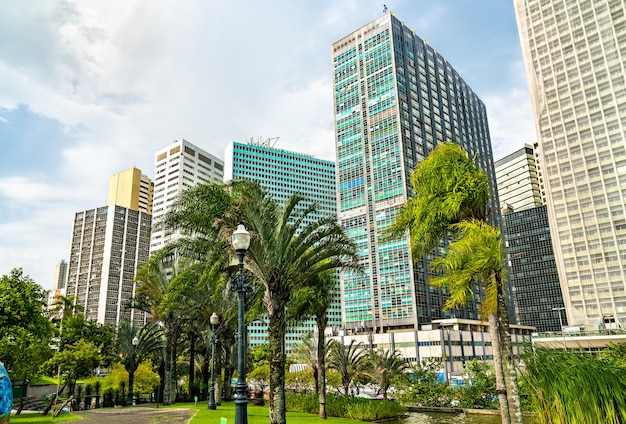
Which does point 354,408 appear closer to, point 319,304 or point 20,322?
point 319,304

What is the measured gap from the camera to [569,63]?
9288 centimetres

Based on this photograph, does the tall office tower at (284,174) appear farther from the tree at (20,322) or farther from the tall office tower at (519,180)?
the tree at (20,322)

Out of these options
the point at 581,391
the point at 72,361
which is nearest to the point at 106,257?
the point at 72,361

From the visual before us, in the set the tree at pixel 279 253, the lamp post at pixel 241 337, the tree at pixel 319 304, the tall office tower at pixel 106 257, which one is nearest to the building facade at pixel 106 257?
the tall office tower at pixel 106 257

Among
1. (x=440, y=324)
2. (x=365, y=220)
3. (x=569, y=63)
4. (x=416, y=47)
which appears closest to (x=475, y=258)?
(x=440, y=324)

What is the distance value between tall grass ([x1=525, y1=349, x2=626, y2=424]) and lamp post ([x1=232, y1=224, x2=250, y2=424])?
8.06 meters

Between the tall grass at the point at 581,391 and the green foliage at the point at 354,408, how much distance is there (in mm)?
15603

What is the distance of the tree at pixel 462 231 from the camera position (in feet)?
46.9

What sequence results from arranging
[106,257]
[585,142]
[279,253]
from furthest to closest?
[106,257] < [585,142] < [279,253]

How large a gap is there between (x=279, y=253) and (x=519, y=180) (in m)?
174

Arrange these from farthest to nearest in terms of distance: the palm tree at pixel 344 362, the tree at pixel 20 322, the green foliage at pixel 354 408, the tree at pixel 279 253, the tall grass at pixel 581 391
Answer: the palm tree at pixel 344 362 < the green foliage at pixel 354 408 < the tree at pixel 20 322 < the tree at pixel 279 253 < the tall grass at pixel 581 391

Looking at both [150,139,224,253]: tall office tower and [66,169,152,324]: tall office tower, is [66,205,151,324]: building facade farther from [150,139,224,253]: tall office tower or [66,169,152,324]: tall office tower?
[150,139,224,253]: tall office tower

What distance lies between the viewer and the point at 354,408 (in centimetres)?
2612

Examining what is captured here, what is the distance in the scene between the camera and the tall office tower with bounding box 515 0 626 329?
84.8 m
